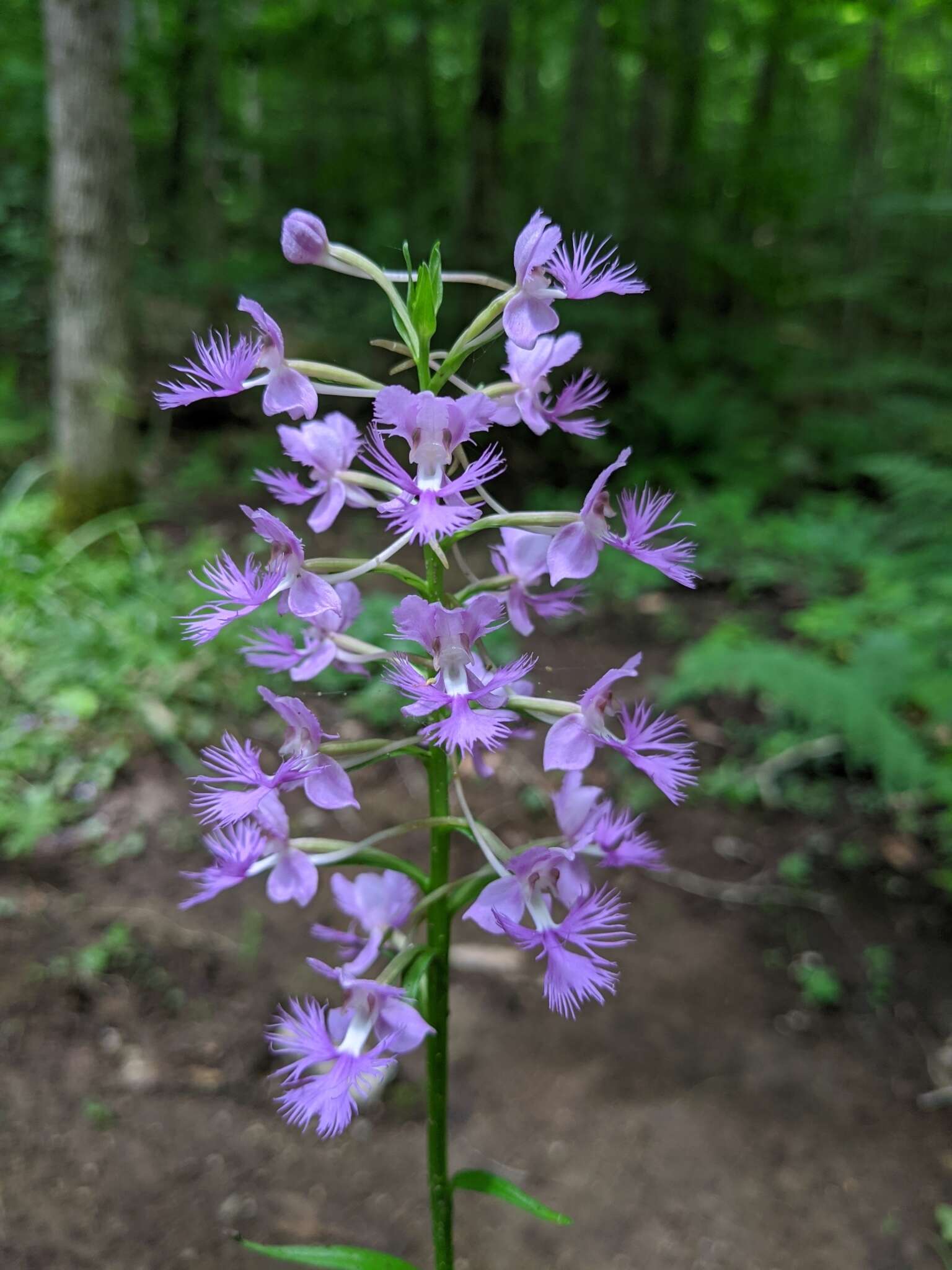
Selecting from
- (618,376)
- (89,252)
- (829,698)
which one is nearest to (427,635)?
(829,698)

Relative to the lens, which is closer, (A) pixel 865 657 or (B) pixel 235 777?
(B) pixel 235 777

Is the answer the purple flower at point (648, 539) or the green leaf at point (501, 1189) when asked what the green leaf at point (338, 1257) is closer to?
the green leaf at point (501, 1189)

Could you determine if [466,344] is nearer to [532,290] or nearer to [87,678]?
[532,290]

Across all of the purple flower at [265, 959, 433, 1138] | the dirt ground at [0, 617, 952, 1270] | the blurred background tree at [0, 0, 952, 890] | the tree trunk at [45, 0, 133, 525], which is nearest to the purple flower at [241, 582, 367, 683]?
the purple flower at [265, 959, 433, 1138]

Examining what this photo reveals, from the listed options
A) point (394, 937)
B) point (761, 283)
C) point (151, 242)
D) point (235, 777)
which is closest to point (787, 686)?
point (394, 937)

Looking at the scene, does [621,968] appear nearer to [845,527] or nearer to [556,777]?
[556,777]

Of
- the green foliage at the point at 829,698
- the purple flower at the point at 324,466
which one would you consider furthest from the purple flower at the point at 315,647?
the green foliage at the point at 829,698
